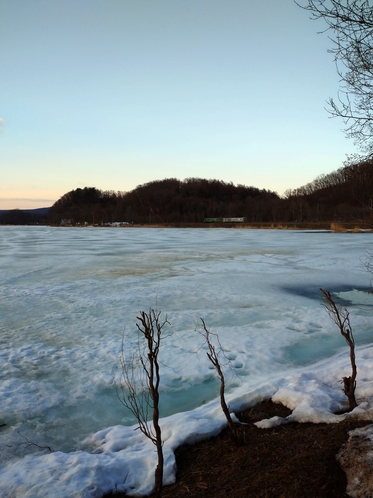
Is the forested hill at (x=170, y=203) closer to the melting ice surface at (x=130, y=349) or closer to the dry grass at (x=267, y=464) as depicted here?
the melting ice surface at (x=130, y=349)

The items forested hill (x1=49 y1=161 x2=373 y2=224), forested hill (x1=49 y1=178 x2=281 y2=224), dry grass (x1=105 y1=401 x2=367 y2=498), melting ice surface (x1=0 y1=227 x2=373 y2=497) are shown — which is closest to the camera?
dry grass (x1=105 y1=401 x2=367 y2=498)

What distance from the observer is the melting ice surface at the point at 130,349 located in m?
3.34

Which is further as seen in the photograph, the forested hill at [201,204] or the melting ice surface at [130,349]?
the forested hill at [201,204]

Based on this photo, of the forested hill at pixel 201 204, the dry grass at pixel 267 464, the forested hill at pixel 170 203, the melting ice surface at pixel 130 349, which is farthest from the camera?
the forested hill at pixel 170 203

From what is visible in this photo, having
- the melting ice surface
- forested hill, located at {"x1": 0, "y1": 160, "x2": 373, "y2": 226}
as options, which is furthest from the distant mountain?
the melting ice surface

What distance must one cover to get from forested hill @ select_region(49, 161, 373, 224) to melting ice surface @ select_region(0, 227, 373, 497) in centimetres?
7126

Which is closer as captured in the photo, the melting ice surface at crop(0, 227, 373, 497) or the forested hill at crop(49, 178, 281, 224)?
the melting ice surface at crop(0, 227, 373, 497)

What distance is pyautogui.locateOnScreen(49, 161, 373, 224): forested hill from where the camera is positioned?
3632 inches

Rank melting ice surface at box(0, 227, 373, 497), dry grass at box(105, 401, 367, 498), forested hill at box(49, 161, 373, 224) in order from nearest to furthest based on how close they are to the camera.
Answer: dry grass at box(105, 401, 367, 498) < melting ice surface at box(0, 227, 373, 497) < forested hill at box(49, 161, 373, 224)

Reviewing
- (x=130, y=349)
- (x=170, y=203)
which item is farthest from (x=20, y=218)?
(x=130, y=349)

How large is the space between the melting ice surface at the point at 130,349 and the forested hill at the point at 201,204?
71257 mm

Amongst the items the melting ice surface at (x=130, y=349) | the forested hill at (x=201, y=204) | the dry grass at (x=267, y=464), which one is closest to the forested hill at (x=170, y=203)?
the forested hill at (x=201, y=204)

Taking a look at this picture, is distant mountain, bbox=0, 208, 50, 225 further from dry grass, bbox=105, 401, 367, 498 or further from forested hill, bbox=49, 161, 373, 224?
dry grass, bbox=105, 401, 367, 498

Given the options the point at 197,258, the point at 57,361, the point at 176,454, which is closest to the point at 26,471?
the point at 176,454
